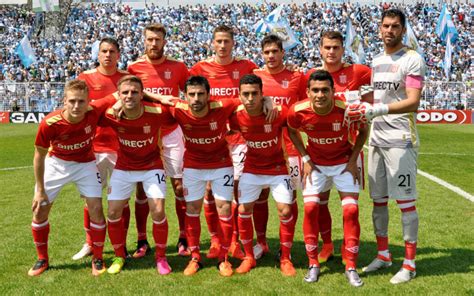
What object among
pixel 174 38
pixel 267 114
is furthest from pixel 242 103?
pixel 174 38

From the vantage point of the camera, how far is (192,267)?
17.3ft

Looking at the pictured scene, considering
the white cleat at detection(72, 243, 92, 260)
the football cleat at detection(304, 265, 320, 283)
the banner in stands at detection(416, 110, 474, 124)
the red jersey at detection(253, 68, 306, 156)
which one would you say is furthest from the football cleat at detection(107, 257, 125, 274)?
the banner in stands at detection(416, 110, 474, 124)

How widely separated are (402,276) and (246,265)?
1563 millimetres

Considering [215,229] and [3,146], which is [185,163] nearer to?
[215,229]

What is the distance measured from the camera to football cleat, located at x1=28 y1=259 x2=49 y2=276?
522cm

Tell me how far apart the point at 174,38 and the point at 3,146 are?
23619 mm

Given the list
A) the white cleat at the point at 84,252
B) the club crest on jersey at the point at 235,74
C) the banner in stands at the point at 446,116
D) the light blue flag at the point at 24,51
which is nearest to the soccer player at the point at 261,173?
the club crest on jersey at the point at 235,74

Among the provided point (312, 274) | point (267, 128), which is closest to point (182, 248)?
point (312, 274)

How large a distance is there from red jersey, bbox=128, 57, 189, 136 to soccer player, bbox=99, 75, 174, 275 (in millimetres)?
833

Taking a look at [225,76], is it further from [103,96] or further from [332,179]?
[332,179]

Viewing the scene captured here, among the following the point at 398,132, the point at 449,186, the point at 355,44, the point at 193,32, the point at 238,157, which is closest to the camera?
the point at 398,132

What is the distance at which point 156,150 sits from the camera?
5547 millimetres

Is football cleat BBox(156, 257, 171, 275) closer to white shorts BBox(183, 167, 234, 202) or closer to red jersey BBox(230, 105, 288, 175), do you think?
white shorts BBox(183, 167, 234, 202)

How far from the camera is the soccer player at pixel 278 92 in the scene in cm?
586
